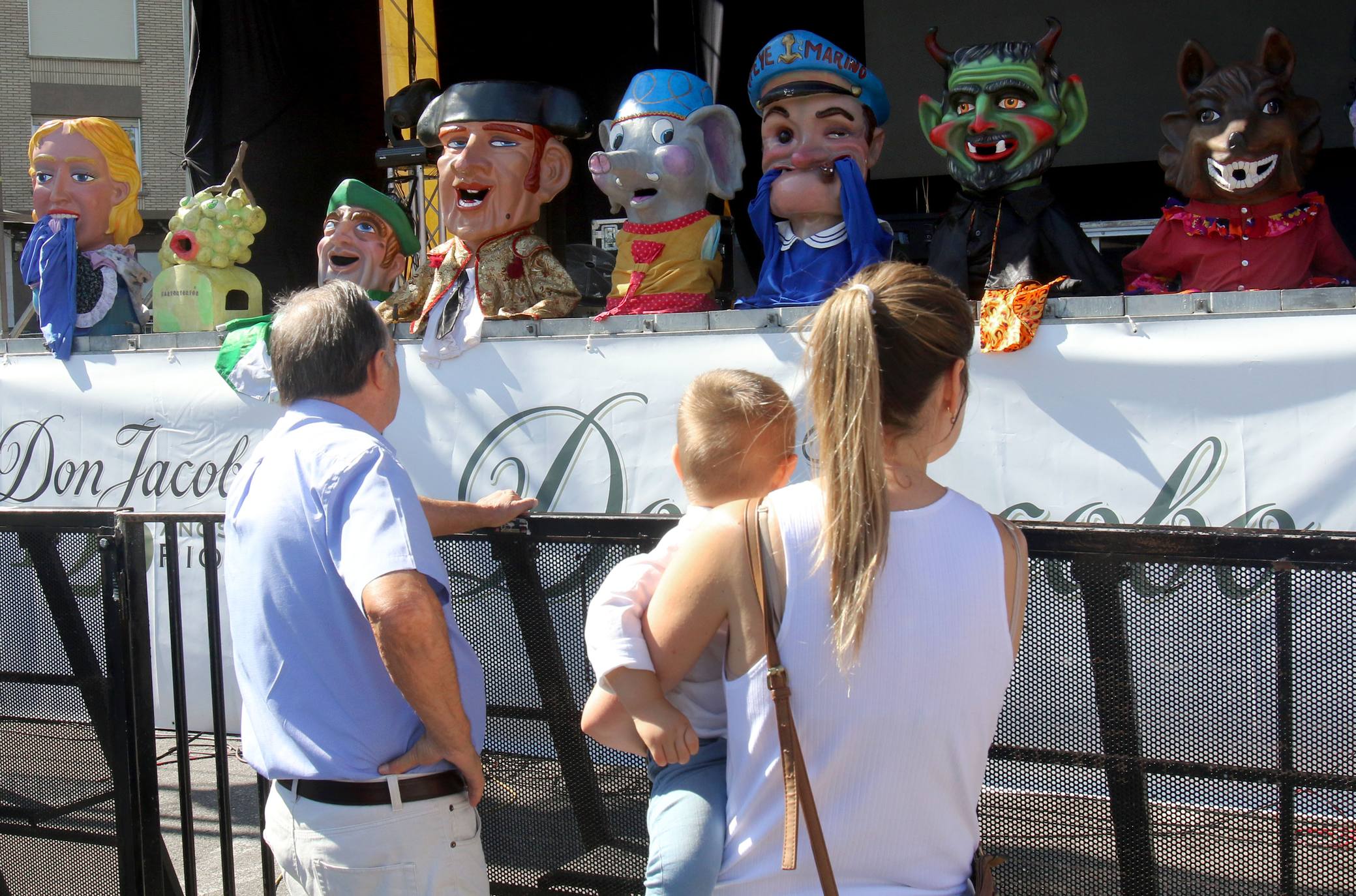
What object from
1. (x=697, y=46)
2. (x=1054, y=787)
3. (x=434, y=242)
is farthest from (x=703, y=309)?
(x=697, y=46)

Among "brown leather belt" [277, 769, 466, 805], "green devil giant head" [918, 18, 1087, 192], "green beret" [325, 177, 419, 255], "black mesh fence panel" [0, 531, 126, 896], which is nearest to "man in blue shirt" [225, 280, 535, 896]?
"brown leather belt" [277, 769, 466, 805]

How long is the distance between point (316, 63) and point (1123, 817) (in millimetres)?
7471

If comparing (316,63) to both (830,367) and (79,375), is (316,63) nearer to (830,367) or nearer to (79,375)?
(79,375)

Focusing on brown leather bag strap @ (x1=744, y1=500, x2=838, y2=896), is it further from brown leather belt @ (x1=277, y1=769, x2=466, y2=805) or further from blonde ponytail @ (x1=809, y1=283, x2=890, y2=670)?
brown leather belt @ (x1=277, y1=769, x2=466, y2=805)

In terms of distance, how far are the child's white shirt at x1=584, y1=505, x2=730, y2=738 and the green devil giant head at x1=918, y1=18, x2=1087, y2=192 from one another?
2.91 meters

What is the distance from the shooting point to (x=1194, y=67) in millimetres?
3932

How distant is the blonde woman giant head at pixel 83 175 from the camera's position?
5.11 metres

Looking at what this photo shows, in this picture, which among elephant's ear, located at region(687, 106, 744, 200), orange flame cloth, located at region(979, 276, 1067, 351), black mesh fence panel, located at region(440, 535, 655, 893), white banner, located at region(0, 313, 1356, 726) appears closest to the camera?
black mesh fence panel, located at region(440, 535, 655, 893)

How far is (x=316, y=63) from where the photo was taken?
7.78 meters

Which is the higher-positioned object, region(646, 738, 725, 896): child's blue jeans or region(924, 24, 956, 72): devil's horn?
region(924, 24, 956, 72): devil's horn

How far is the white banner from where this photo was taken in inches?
121

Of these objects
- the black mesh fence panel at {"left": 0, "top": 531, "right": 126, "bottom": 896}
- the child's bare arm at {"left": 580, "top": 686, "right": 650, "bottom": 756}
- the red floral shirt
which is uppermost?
the red floral shirt

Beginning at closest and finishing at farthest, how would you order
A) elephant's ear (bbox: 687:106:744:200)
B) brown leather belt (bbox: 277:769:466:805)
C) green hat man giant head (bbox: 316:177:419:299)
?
brown leather belt (bbox: 277:769:466:805), elephant's ear (bbox: 687:106:744:200), green hat man giant head (bbox: 316:177:419:299)

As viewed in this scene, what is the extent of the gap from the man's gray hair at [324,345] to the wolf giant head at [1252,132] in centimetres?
305
